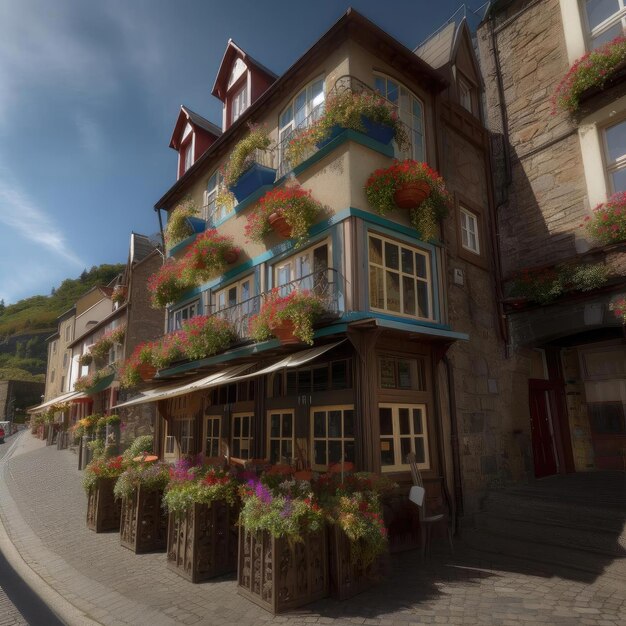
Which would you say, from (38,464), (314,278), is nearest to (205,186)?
(314,278)

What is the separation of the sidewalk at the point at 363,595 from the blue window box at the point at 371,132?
24.0 feet

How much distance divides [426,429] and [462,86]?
9.01 m

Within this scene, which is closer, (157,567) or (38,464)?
(157,567)

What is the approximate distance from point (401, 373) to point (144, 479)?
4.86m

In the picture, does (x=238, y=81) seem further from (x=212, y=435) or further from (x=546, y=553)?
(x=546, y=553)

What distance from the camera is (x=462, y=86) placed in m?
12.1

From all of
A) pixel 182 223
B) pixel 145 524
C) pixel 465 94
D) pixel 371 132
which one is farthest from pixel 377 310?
pixel 182 223

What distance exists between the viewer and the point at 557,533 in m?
7.44

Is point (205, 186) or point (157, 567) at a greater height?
point (205, 186)

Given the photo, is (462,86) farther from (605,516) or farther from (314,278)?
(605,516)

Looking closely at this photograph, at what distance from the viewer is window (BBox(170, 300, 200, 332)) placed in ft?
44.9

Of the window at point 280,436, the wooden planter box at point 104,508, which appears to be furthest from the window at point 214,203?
the wooden planter box at point 104,508

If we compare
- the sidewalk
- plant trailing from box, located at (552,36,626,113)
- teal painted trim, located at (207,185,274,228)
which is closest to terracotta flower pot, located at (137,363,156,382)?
teal painted trim, located at (207,185,274,228)

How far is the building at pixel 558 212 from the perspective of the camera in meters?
9.73
